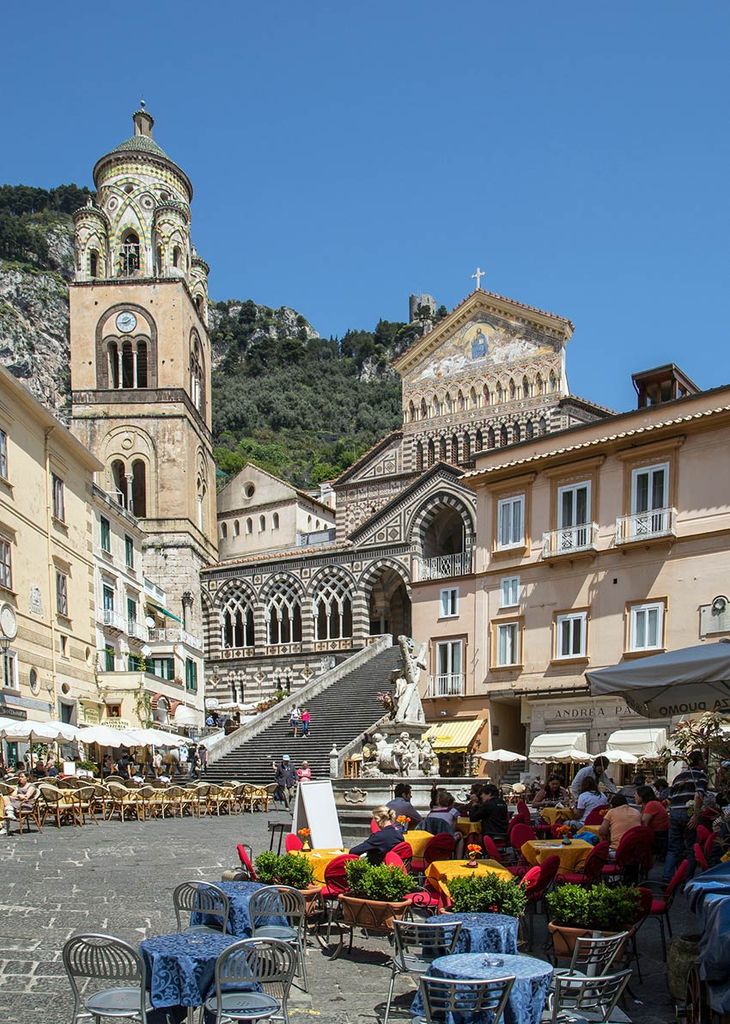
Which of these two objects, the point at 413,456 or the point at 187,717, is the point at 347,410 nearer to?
the point at 413,456

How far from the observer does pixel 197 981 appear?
237 inches

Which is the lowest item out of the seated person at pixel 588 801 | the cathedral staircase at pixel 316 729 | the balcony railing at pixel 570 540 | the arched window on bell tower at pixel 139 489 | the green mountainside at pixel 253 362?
Answer: the cathedral staircase at pixel 316 729

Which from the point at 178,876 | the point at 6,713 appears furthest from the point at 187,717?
the point at 178,876

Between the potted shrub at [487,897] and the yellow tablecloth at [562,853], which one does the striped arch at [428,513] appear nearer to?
the yellow tablecloth at [562,853]

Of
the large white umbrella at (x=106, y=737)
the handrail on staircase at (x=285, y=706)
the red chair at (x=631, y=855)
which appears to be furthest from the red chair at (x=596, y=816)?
the handrail on staircase at (x=285, y=706)

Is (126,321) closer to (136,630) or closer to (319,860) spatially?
(136,630)

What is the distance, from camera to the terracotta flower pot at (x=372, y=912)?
8336 mm

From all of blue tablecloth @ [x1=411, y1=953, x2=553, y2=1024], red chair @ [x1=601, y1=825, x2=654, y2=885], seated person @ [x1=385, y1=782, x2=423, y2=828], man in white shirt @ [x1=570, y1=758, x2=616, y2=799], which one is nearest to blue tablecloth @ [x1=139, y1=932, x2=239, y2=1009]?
blue tablecloth @ [x1=411, y1=953, x2=553, y2=1024]

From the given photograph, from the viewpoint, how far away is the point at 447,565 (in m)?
35.8

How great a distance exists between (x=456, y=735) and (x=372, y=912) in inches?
802

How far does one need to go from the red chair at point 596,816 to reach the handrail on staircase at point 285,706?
20.9 m

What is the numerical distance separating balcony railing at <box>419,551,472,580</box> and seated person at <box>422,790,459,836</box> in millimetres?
20916

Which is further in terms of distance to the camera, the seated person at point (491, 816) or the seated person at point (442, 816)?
the seated person at point (491, 816)

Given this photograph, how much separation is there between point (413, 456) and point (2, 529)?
1007 inches
